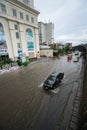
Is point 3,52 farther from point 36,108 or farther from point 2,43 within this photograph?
point 36,108

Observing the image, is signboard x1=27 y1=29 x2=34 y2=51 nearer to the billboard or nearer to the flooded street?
the billboard

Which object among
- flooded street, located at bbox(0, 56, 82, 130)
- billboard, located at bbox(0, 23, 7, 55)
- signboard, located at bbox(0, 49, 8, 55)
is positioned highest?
billboard, located at bbox(0, 23, 7, 55)

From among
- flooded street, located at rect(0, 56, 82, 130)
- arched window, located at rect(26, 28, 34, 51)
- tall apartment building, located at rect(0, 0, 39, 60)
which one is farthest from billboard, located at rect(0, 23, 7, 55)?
flooded street, located at rect(0, 56, 82, 130)

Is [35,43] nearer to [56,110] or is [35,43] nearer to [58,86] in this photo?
[58,86]

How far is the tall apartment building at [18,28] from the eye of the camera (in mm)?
22384

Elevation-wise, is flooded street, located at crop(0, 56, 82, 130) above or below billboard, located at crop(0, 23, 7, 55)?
below

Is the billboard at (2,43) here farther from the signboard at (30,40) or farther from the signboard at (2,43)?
the signboard at (30,40)

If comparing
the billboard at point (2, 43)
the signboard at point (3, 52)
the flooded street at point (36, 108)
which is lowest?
the flooded street at point (36, 108)

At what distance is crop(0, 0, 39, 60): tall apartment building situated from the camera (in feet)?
73.4

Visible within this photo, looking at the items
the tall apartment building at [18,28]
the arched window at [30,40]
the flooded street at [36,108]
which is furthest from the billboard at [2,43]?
the flooded street at [36,108]

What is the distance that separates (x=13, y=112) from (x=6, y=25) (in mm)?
23342

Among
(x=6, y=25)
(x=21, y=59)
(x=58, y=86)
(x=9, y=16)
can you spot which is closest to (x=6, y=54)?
(x=21, y=59)

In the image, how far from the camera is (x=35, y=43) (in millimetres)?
33562

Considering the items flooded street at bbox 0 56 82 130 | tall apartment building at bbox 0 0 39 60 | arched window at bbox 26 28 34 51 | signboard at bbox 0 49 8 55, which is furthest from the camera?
arched window at bbox 26 28 34 51
